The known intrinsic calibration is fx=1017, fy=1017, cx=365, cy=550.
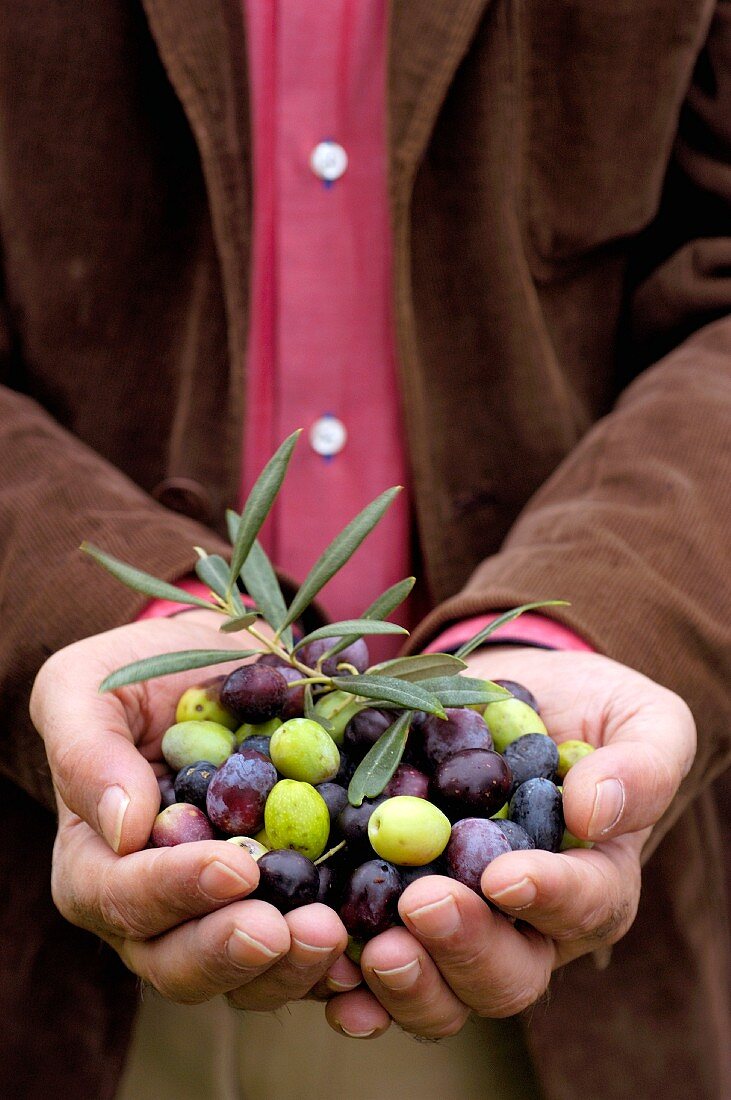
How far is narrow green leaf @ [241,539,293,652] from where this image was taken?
100 cm

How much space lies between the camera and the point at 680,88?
53.6 inches

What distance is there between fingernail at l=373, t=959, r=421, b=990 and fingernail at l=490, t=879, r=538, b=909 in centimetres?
8

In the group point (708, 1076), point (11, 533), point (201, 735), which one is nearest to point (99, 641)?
point (201, 735)

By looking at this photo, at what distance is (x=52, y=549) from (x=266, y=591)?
33cm

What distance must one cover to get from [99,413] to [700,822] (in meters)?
1.01

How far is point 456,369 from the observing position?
138cm

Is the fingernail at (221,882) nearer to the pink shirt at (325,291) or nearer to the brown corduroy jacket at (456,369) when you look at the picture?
the brown corduroy jacket at (456,369)

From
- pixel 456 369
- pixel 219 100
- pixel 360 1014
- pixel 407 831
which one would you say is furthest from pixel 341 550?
pixel 219 100

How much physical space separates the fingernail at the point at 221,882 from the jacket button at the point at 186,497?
2.42ft

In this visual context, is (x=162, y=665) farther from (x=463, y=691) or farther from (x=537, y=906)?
(x=537, y=906)

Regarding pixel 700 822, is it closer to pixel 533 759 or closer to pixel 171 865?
pixel 533 759

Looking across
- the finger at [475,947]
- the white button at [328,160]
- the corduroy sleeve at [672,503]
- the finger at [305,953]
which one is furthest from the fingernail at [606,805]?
the white button at [328,160]

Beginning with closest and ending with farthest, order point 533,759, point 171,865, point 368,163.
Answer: point 171,865
point 533,759
point 368,163

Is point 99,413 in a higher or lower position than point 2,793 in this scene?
higher
